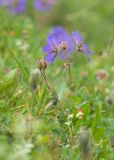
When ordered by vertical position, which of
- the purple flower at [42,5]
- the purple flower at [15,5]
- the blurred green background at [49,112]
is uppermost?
the purple flower at [42,5]

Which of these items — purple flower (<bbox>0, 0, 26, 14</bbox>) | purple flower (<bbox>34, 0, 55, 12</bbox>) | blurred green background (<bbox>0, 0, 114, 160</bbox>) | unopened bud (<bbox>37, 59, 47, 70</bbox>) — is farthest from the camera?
A: purple flower (<bbox>34, 0, 55, 12</bbox>)

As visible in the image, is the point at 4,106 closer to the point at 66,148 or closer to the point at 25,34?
the point at 66,148

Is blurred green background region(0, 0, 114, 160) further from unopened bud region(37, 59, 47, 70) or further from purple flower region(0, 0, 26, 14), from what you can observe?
purple flower region(0, 0, 26, 14)

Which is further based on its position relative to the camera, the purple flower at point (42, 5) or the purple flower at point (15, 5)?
the purple flower at point (42, 5)

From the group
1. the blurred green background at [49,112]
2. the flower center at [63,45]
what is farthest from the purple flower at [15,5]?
the flower center at [63,45]

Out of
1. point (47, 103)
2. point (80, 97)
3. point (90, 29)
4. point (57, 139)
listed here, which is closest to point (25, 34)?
point (80, 97)

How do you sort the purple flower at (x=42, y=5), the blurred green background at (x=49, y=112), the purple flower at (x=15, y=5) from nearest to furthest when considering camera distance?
the blurred green background at (x=49, y=112), the purple flower at (x=15, y=5), the purple flower at (x=42, y=5)

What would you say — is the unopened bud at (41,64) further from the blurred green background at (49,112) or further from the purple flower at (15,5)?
the purple flower at (15,5)

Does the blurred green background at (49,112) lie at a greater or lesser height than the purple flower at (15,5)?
lesser

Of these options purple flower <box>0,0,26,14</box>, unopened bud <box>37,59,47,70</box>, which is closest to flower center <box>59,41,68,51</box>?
unopened bud <box>37,59,47,70</box>

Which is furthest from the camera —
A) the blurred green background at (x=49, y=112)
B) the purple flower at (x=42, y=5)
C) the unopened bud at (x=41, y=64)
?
the purple flower at (x=42, y=5)

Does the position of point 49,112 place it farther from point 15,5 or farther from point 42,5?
point 42,5
